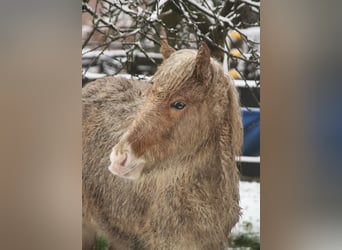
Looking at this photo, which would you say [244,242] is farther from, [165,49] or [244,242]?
[165,49]

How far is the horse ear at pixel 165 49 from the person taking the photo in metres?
1.94

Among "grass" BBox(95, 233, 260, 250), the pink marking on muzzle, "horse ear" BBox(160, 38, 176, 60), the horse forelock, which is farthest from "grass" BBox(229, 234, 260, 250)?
"horse ear" BBox(160, 38, 176, 60)

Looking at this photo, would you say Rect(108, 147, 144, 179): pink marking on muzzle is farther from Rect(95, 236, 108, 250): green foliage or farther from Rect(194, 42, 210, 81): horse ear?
Rect(194, 42, 210, 81): horse ear

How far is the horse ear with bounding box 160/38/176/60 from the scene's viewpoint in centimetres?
194

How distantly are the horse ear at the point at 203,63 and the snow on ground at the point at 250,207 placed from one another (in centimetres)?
47

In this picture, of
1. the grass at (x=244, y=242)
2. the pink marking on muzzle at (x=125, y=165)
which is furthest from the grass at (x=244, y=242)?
the pink marking on muzzle at (x=125, y=165)

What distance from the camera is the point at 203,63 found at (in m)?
1.89

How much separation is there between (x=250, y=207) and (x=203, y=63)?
2.02 ft

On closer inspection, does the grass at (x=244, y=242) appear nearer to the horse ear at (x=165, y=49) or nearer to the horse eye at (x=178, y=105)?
the horse eye at (x=178, y=105)

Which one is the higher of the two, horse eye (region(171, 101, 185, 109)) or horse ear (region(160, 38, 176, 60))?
horse ear (region(160, 38, 176, 60))

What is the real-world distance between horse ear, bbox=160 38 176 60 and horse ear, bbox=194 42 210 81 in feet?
0.39

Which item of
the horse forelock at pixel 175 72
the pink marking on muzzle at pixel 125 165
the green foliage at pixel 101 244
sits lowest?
the green foliage at pixel 101 244
